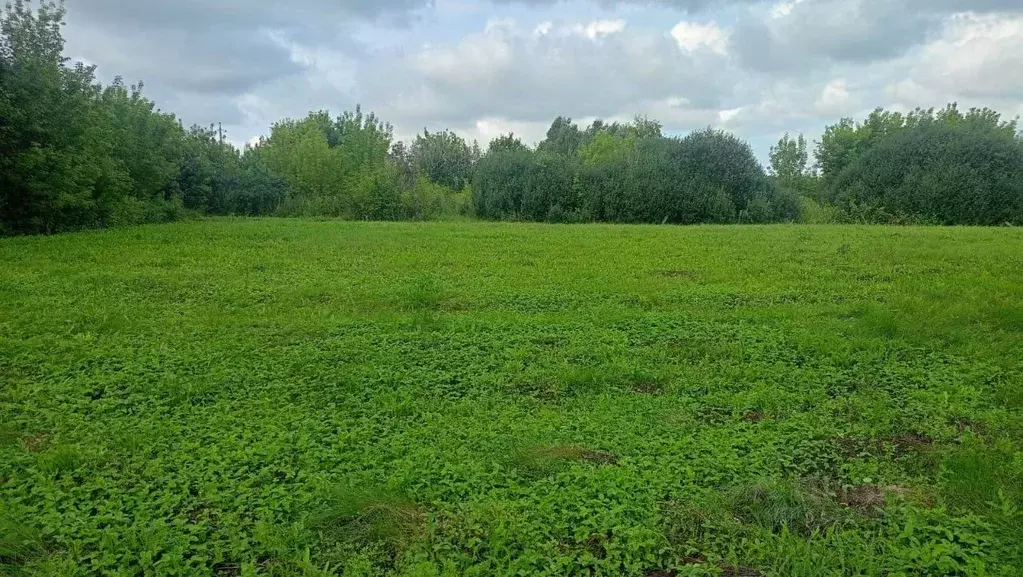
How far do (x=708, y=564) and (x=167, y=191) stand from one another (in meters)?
24.5

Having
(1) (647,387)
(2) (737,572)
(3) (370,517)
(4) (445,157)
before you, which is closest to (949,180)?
(1) (647,387)

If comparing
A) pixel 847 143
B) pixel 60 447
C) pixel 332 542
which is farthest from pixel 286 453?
pixel 847 143

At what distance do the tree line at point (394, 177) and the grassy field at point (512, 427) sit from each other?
302 inches

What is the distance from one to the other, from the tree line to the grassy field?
767 cm

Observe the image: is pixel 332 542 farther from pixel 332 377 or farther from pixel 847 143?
pixel 847 143

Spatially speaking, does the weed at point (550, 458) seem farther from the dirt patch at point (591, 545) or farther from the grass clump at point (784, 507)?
the grass clump at point (784, 507)

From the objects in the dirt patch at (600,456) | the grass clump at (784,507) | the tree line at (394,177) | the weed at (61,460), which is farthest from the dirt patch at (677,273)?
the tree line at (394,177)

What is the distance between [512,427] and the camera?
4.37 m

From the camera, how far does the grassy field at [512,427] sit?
3080mm

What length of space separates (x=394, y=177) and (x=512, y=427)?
26.6 m

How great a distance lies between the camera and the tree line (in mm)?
14891

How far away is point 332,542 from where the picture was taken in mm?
3127

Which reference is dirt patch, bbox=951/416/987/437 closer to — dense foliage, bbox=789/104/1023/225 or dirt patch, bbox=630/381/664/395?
dirt patch, bbox=630/381/664/395

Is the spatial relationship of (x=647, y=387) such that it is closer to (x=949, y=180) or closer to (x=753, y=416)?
(x=753, y=416)
